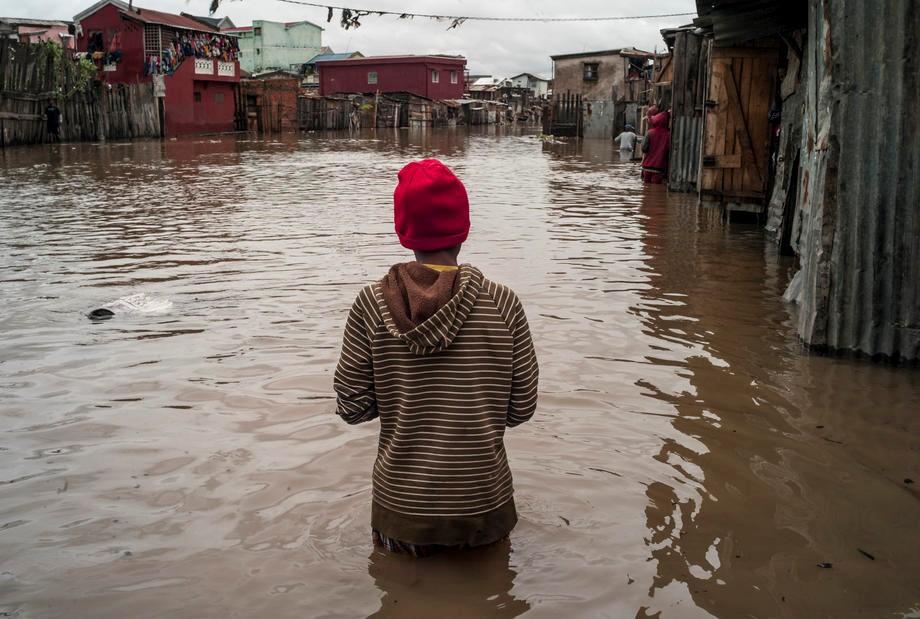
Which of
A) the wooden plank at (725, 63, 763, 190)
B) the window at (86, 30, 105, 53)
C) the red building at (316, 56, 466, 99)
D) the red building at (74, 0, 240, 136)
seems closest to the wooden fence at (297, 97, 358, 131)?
the red building at (74, 0, 240, 136)

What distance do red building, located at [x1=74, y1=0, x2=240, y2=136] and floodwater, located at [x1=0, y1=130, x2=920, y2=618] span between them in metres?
33.0

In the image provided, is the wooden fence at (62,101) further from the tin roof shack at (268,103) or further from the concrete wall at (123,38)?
the tin roof shack at (268,103)

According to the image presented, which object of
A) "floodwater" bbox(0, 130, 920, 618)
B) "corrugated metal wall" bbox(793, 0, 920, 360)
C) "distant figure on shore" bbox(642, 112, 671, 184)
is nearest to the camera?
"floodwater" bbox(0, 130, 920, 618)

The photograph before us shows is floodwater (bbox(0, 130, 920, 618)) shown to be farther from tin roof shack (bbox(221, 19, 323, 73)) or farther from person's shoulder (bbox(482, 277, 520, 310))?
tin roof shack (bbox(221, 19, 323, 73))

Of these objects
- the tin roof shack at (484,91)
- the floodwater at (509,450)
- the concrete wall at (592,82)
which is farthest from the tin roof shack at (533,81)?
the floodwater at (509,450)

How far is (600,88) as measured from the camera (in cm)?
4956

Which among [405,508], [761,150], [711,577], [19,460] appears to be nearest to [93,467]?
[19,460]

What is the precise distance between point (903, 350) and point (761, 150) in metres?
6.36

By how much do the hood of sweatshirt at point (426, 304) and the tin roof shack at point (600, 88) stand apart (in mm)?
39200

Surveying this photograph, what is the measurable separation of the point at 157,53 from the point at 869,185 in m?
39.5

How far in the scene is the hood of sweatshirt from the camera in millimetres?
2703

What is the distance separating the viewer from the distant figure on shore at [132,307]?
266 inches

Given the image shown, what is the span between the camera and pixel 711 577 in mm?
3092

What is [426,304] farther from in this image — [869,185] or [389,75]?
[389,75]
